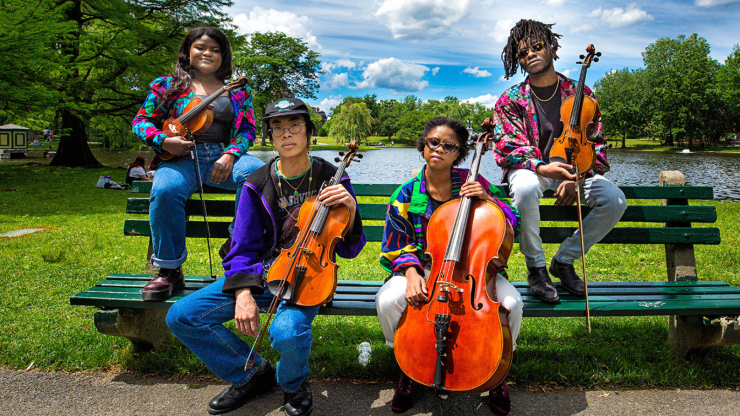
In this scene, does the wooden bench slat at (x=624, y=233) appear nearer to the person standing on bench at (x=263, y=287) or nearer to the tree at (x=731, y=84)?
the person standing on bench at (x=263, y=287)

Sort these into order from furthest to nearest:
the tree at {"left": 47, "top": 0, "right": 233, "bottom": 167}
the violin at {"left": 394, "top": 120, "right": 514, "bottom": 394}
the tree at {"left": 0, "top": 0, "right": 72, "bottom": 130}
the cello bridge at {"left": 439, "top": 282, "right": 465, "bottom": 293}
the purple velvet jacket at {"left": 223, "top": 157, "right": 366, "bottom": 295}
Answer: the tree at {"left": 47, "top": 0, "right": 233, "bottom": 167}
the tree at {"left": 0, "top": 0, "right": 72, "bottom": 130}
the purple velvet jacket at {"left": 223, "top": 157, "right": 366, "bottom": 295}
the cello bridge at {"left": 439, "top": 282, "right": 465, "bottom": 293}
the violin at {"left": 394, "top": 120, "right": 514, "bottom": 394}

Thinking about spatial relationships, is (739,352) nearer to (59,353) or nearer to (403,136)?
(59,353)

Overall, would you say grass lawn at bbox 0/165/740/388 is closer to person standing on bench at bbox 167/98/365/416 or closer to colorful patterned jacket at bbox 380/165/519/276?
person standing on bench at bbox 167/98/365/416

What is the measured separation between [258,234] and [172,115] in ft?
4.14

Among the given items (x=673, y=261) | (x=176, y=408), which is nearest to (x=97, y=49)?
(x=176, y=408)

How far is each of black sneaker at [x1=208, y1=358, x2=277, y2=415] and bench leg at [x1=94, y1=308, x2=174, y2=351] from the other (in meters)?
0.80

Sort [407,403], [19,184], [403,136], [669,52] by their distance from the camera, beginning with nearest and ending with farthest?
[407,403] < [19,184] < [669,52] < [403,136]

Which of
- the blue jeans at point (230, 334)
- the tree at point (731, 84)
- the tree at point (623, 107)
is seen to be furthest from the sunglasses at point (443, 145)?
the tree at point (623, 107)

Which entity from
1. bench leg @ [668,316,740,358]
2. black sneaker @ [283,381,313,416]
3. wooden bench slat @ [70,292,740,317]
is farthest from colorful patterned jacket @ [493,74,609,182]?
black sneaker @ [283,381,313,416]

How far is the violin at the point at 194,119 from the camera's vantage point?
3.19 metres

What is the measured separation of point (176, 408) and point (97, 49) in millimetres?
16857

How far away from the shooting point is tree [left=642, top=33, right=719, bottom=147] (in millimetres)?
51750

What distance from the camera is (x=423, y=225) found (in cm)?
278

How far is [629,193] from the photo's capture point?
338cm
